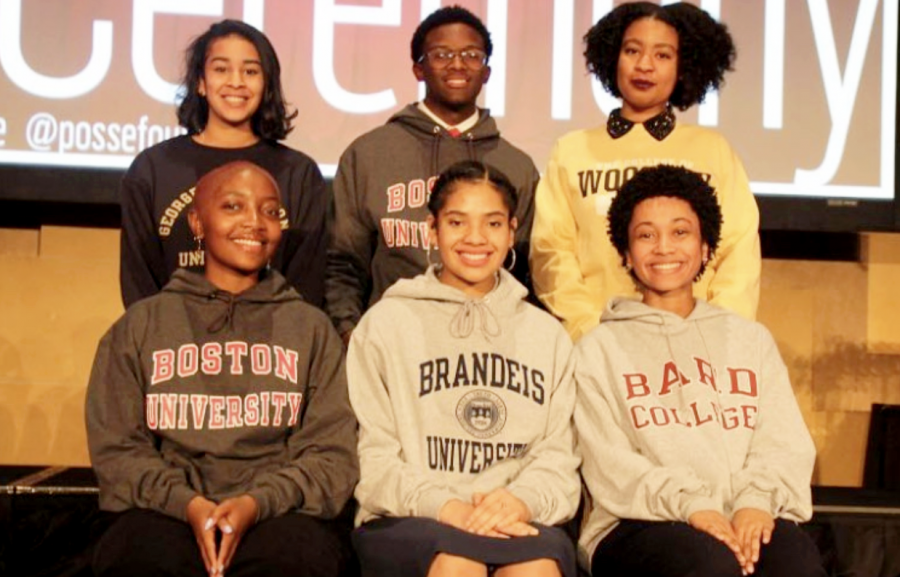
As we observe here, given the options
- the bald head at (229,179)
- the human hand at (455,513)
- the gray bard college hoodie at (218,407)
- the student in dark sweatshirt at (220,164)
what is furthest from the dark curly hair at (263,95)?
the human hand at (455,513)

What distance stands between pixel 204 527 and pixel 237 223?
716 mm

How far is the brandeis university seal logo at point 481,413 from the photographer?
111 inches

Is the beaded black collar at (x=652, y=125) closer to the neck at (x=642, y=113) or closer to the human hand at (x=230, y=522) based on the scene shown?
the neck at (x=642, y=113)

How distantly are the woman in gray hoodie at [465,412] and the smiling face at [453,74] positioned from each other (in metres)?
0.50

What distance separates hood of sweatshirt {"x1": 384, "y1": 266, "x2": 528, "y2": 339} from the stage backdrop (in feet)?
5.17

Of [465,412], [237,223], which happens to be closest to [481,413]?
[465,412]

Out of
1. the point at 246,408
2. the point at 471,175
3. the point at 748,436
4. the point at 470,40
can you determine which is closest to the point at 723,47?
the point at 470,40

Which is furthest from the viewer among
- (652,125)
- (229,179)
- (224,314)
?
(652,125)

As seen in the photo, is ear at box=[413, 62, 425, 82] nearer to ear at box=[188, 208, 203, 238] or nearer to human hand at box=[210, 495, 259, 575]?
ear at box=[188, 208, 203, 238]

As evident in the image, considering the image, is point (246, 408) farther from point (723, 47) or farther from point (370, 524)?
point (723, 47)

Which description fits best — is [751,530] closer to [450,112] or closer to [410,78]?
[450,112]

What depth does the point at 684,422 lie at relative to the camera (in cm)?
284

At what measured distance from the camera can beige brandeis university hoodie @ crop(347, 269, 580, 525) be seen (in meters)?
2.78

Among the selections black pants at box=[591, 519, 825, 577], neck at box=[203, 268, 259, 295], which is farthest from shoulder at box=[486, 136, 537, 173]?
black pants at box=[591, 519, 825, 577]
